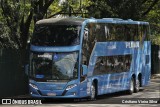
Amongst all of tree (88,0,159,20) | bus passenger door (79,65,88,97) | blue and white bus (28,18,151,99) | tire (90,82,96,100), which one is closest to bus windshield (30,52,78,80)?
blue and white bus (28,18,151,99)

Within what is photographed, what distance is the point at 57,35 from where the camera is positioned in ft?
66.5

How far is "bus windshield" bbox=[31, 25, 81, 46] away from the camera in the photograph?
66.1ft

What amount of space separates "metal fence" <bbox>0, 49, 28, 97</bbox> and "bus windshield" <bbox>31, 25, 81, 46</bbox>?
250 cm

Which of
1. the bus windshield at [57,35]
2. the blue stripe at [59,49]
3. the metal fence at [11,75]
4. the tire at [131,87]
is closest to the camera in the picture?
the blue stripe at [59,49]

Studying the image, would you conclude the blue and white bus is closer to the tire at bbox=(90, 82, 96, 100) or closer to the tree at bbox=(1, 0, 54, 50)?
the tire at bbox=(90, 82, 96, 100)

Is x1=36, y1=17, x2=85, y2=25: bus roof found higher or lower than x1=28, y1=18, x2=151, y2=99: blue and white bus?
higher

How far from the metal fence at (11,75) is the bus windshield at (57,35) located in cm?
250

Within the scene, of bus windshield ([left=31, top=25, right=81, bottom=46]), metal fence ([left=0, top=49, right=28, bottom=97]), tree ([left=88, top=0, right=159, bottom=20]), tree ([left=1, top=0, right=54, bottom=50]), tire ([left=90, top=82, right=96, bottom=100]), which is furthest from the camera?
tree ([left=88, top=0, right=159, bottom=20])

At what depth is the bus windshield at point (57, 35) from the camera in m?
20.1

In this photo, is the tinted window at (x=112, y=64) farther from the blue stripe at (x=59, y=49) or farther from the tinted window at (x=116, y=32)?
the blue stripe at (x=59, y=49)

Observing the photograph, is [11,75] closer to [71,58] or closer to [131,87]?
[71,58]

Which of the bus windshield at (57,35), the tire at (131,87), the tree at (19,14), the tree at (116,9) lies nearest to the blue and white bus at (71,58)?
the bus windshield at (57,35)

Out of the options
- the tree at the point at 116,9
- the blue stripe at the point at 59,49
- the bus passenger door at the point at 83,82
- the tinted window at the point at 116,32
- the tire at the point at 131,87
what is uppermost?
the tree at the point at 116,9

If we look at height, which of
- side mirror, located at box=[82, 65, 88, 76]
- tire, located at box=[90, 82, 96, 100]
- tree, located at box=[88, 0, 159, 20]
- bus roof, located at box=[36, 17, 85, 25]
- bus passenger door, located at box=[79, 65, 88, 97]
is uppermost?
tree, located at box=[88, 0, 159, 20]
